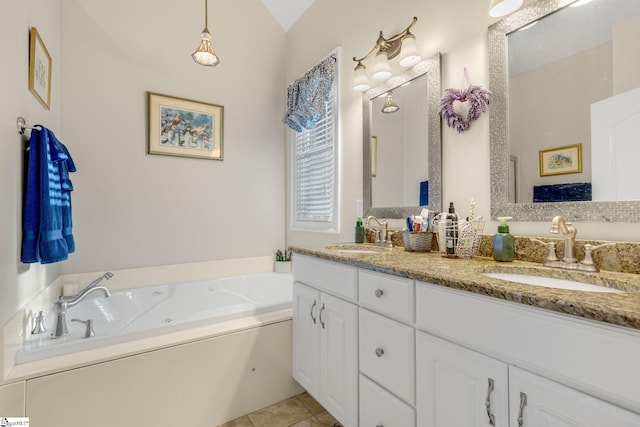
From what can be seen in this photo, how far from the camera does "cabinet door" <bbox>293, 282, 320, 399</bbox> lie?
1.65 meters

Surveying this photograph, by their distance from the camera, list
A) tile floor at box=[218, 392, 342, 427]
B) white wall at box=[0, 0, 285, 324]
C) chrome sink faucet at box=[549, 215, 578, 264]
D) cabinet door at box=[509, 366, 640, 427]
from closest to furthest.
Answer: cabinet door at box=[509, 366, 640, 427] < chrome sink faucet at box=[549, 215, 578, 264] < tile floor at box=[218, 392, 342, 427] < white wall at box=[0, 0, 285, 324]

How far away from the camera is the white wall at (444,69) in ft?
4.71

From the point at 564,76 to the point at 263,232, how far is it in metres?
2.47

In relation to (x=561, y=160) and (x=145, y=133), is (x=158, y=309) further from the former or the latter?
(x=561, y=160)

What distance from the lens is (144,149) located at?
2.45m

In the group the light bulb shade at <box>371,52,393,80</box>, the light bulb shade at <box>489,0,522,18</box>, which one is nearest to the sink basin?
the light bulb shade at <box>489,0,522,18</box>

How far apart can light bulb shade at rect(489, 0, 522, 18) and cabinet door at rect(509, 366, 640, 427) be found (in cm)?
133

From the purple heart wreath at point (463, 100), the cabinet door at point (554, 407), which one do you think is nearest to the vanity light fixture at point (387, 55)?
the purple heart wreath at point (463, 100)

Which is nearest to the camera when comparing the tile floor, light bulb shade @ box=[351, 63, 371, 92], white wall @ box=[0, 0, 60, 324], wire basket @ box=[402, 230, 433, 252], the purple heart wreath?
white wall @ box=[0, 0, 60, 324]

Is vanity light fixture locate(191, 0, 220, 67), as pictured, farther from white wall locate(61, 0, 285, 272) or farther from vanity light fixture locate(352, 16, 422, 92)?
vanity light fixture locate(352, 16, 422, 92)

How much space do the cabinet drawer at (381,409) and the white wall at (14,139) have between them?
1536mm

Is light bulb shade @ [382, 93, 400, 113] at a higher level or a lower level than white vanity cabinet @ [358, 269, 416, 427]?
higher

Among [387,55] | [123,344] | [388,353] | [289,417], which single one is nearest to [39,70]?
[123,344]

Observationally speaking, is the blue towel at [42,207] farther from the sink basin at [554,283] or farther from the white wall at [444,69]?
the sink basin at [554,283]
